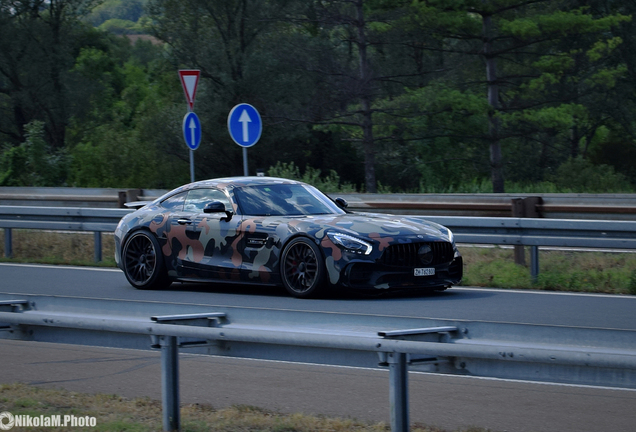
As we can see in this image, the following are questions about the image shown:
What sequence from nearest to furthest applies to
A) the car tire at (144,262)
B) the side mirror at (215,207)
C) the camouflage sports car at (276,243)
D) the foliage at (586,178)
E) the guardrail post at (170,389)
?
the guardrail post at (170,389), the camouflage sports car at (276,243), the side mirror at (215,207), the car tire at (144,262), the foliage at (586,178)

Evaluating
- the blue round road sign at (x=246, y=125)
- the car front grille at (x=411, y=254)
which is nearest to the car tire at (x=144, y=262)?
the car front grille at (x=411, y=254)

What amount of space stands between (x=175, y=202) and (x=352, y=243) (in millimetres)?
2899

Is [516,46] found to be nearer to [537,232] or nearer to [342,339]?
[537,232]

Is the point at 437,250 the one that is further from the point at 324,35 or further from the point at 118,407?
the point at 324,35

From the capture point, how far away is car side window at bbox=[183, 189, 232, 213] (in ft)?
37.4

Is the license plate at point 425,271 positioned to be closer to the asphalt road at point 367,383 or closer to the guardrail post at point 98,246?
the asphalt road at point 367,383

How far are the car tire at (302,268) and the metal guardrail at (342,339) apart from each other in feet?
15.3

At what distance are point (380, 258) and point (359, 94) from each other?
767 inches

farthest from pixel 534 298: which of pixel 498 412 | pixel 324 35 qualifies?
pixel 324 35

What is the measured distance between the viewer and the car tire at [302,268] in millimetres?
10109

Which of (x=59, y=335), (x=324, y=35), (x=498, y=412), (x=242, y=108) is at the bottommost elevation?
(x=498, y=412)

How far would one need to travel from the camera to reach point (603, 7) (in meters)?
40.8

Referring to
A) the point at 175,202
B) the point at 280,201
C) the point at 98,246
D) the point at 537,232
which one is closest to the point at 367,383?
the point at 280,201

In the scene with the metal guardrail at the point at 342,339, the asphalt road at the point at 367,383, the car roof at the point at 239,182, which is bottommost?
the asphalt road at the point at 367,383
